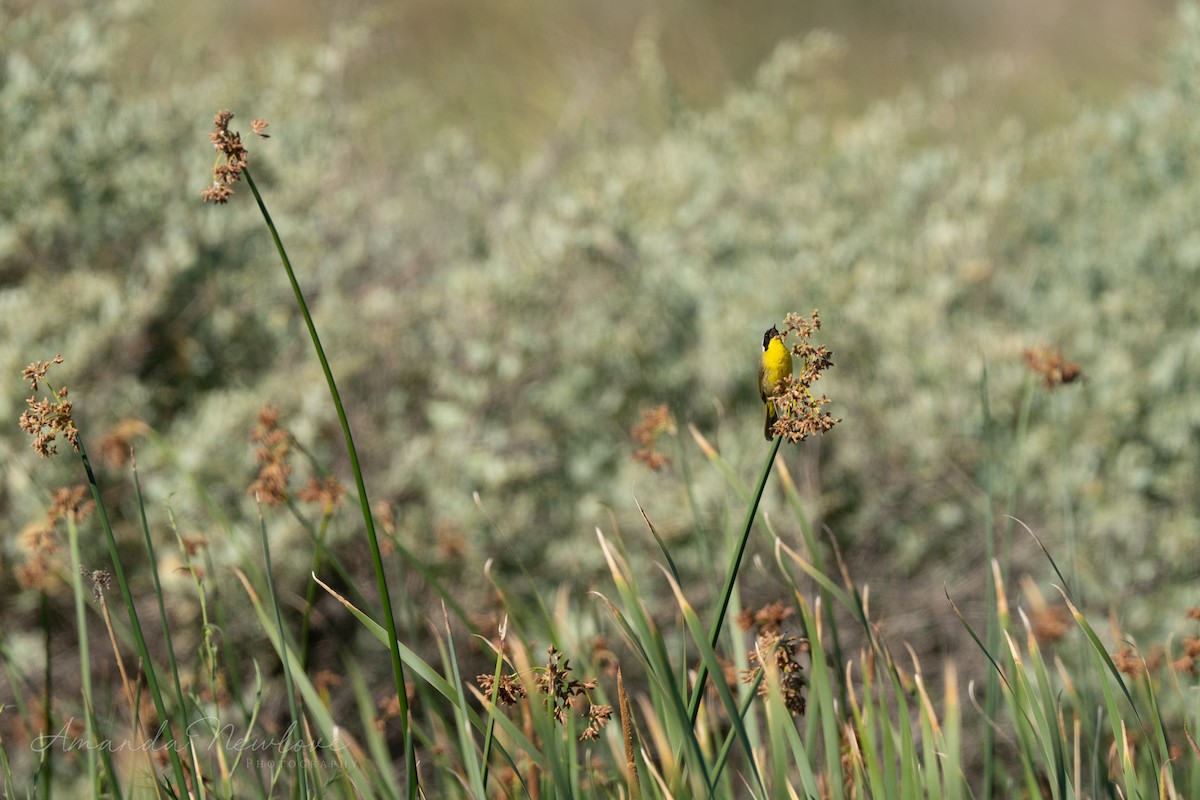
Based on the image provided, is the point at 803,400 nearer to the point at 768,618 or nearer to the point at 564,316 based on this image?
the point at 768,618

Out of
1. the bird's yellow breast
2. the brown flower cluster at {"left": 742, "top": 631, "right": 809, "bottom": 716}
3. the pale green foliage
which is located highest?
the pale green foliage

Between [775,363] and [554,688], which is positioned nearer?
[554,688]

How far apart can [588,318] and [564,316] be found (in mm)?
96

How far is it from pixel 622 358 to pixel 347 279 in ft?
3.42

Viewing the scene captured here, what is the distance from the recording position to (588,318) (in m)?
3.69

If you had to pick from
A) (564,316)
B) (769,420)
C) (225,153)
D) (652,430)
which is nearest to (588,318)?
(564,316)

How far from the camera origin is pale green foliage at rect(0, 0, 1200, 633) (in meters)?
3.39

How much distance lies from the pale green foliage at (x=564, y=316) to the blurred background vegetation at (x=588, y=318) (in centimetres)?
1

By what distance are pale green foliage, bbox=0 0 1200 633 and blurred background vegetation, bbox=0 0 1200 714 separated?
1 cm

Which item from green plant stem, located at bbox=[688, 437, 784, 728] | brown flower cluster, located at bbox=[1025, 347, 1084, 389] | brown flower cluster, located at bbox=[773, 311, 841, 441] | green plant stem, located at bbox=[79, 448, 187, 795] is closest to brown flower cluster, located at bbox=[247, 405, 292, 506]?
green plant stem, located at bbox=[79, 448, 187, 795]

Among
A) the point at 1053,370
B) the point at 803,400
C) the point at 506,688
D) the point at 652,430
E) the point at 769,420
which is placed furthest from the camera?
the point at 1053,370

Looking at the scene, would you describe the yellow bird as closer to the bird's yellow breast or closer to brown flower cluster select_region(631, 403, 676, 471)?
the bird's yellow breast

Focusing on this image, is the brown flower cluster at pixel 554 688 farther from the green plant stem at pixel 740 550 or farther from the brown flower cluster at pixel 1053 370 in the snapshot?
the brown flower cluster at pixel 1053 370

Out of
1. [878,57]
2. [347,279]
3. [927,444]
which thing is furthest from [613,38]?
[927,444]
